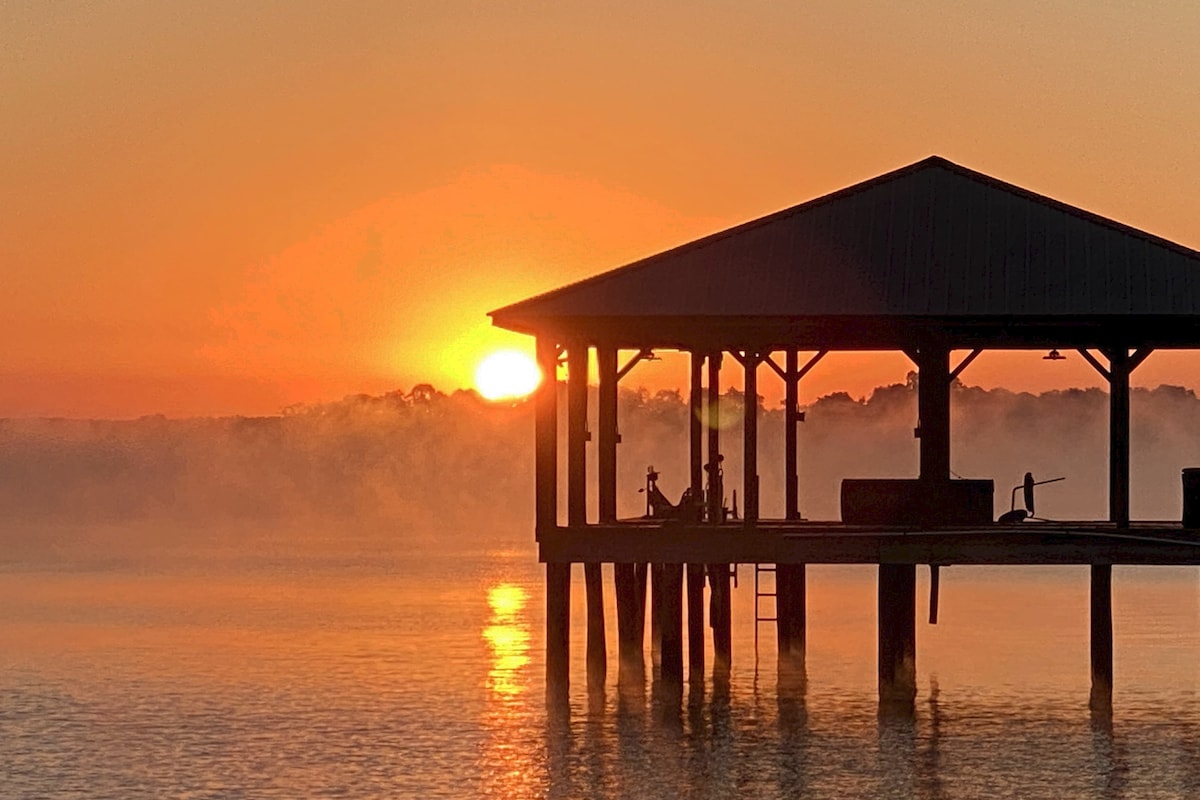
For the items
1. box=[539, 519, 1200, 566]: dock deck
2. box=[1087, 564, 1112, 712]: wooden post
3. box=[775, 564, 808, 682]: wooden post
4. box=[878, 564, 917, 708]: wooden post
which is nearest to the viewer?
box=[539, 519, 1200, 566]: dock deck

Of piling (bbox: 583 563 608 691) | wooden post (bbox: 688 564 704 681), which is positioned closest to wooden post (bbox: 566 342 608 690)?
piling (bbox: 583 563 608 691)

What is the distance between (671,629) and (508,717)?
269 inches

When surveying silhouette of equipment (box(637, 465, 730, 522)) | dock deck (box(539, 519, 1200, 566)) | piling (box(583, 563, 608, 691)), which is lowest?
piling (box(583, 563, 608, 691))

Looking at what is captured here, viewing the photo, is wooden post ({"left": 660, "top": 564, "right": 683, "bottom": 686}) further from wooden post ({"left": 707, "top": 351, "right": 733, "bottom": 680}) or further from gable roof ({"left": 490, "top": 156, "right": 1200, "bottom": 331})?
gable roof ({"left": 490, "top": 156, "right": 1200, "bottom": 331})

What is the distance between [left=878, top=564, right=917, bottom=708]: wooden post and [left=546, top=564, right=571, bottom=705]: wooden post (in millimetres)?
5239

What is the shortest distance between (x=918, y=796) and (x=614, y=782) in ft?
14.9

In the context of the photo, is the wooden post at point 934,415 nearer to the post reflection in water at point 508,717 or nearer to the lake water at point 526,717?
the lake water at point 526,717

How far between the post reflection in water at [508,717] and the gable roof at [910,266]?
281 inches

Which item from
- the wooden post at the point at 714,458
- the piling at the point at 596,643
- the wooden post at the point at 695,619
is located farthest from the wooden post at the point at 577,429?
the wooden post at the point at 695,619

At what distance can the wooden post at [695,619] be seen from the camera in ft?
144

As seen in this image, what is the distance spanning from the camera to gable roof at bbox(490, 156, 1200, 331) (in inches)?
1310

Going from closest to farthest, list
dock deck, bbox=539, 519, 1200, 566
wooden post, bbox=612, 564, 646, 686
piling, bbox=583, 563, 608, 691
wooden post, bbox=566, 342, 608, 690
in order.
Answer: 1. dock deck, bbox=539, 519, 1200, 566
2. wooden post, bbox=566, 342, 608, 690
3. piling, bbox=583, 563, 608, 691
4. wooden post, bbox=612, 564, 646, 686

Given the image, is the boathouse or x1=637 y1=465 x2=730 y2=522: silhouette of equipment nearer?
the boathouse

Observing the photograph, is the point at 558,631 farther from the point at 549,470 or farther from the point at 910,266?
the point at 910,266
